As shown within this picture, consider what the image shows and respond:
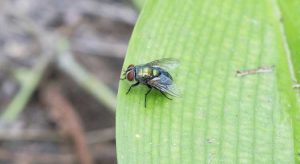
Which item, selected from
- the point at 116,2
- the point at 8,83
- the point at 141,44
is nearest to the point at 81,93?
the point at 8,83

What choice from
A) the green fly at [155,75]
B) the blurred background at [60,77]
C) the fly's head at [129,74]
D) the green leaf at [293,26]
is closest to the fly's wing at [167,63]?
the green fly at [155,75]

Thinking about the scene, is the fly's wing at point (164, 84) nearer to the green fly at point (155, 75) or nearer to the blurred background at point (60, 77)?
the green fly at point (155, 75)

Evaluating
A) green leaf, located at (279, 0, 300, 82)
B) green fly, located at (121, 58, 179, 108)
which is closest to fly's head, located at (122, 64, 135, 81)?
green fly, located at (121, 58, 179, 108)

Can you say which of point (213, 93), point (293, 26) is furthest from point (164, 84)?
point (293, 26)

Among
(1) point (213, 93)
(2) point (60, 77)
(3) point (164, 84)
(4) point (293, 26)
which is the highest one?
(2) point (60, 77)

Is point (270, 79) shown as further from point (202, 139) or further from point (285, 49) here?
point (202, 139)

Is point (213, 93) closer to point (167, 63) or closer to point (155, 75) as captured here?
point (167, 63)
